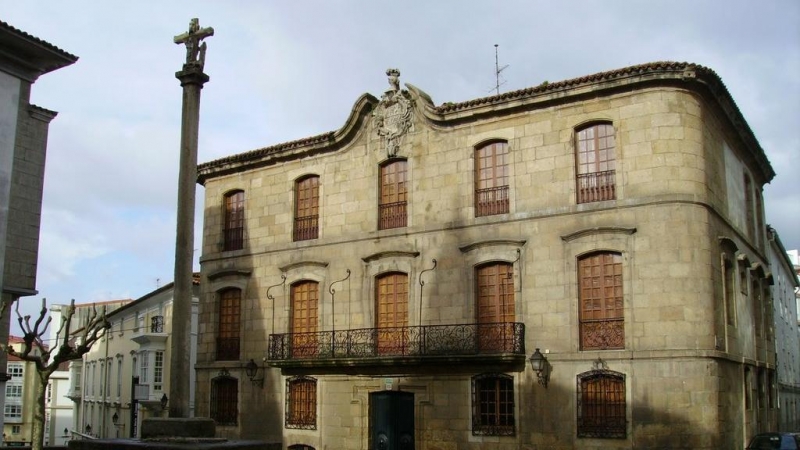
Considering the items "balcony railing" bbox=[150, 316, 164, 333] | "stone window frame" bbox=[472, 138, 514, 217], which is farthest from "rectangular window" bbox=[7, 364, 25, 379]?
"stone window frame" bbox=[472, 138, 514, 217]

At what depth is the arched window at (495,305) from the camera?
20.7 meters

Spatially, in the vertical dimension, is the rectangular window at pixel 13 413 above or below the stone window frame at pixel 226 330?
below

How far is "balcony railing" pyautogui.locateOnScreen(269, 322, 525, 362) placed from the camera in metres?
20.7

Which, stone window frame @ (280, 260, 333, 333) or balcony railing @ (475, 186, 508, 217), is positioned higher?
balcony railing @ (475, 186, 508, 217)

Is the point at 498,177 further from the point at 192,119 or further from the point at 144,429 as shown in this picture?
the point at 144,429

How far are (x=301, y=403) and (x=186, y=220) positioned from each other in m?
11.5

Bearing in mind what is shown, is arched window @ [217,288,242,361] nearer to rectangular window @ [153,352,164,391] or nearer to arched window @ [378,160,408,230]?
arched window @ [378,160,408,230]

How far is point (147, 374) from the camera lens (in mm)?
38281

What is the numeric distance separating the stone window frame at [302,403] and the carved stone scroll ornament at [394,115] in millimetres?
6971

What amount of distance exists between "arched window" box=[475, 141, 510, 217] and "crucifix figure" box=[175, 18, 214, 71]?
31.2 feet

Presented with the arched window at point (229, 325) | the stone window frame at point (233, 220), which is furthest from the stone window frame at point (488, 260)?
the stone window frame at point (233, 220)

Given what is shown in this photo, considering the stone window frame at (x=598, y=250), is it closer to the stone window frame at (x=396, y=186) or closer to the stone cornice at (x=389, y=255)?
the stone cornice at (x=389, y=255)

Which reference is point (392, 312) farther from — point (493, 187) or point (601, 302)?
point (601, 302)

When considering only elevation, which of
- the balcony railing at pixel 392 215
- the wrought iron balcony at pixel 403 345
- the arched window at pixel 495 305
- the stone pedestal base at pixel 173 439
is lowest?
the stone pedestal base at pixel 173 439
